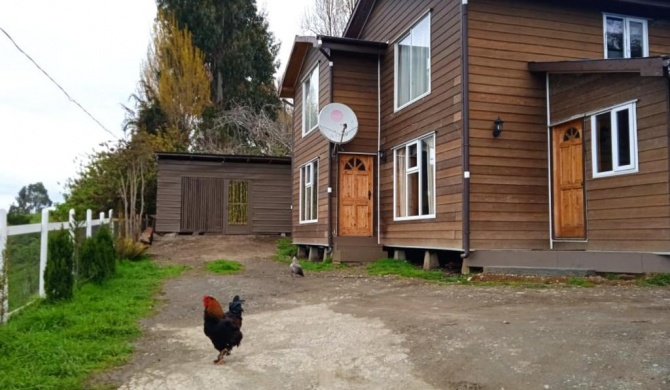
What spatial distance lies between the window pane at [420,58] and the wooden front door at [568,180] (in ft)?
9.06

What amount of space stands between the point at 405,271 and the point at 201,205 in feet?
39.4

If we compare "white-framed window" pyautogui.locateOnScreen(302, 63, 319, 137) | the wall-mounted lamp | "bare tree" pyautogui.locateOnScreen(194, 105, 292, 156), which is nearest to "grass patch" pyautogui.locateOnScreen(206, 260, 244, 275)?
"white-framed window" pyautogui.locateOnScreen(302, 63, 319, 137)

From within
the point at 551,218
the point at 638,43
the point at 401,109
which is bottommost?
the point at 551,218

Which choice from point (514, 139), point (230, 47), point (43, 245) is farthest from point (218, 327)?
point (230, 47)

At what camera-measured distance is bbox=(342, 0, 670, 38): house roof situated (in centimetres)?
1045

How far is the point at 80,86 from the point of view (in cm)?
1772

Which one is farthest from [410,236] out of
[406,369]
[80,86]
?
[80,86]

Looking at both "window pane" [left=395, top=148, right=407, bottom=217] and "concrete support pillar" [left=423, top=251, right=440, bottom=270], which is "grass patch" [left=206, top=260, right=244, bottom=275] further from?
"concrete support pillar" [left=423, top=251, right=440, bottom=270]

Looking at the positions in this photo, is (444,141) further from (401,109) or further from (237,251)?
(237,251)

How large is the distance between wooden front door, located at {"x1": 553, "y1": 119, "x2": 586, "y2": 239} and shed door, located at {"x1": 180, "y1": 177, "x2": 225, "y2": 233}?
44.5 feet

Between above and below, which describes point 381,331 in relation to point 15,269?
below

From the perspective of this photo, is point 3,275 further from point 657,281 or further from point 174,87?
point 174,87

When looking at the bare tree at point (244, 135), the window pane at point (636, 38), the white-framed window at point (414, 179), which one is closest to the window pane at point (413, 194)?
the white-framed window at point (414, 179)

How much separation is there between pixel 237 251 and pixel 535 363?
530 inches
